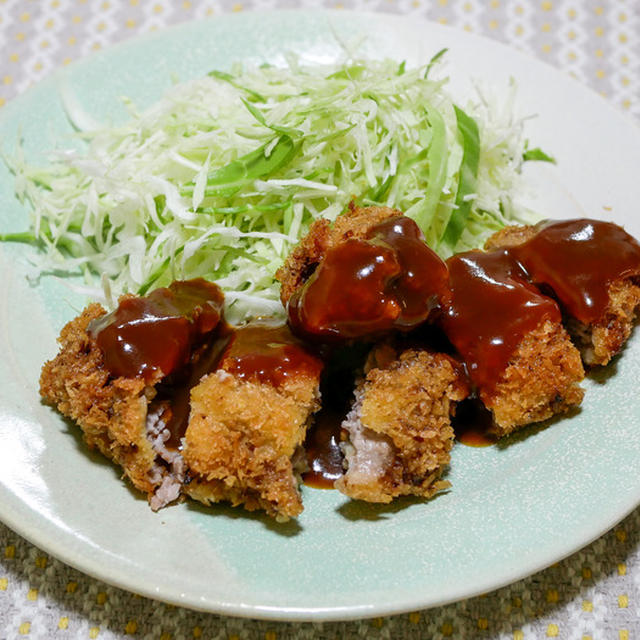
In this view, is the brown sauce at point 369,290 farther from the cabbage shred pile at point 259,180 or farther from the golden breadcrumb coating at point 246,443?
the cabbage shred pile at point 259,180

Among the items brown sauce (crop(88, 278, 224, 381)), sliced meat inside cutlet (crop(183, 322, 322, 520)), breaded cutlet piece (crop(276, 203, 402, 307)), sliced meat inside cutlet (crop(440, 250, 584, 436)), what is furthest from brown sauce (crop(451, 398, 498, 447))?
brown sauce (crop(88, 278, 224, 381))

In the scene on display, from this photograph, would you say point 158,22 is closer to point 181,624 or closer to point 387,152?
point 387,152

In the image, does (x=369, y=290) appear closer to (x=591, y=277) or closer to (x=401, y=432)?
(x=401, y=432)

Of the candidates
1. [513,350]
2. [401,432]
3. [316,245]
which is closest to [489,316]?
[513,350]

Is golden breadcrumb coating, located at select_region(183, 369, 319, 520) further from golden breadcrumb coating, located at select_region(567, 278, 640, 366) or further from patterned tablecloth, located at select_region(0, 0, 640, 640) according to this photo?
golden breadcrumb coating, located at select_region(567, 278, 640, 366)

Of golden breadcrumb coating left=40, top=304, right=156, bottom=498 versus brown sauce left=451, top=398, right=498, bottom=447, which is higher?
golden breadcrumb coating left=40, top=304, right=156, bottom=498

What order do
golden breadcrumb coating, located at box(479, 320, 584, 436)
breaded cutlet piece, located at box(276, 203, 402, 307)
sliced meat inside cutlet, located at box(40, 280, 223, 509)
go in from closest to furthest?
sliced meat inside cutlet, located at box(40, 280, 223, 509)
golden breadcrumb coating, located at box(479, 320, 584, 436)
breaded cutlet piece, located at box(276, 203, 402, 307)
